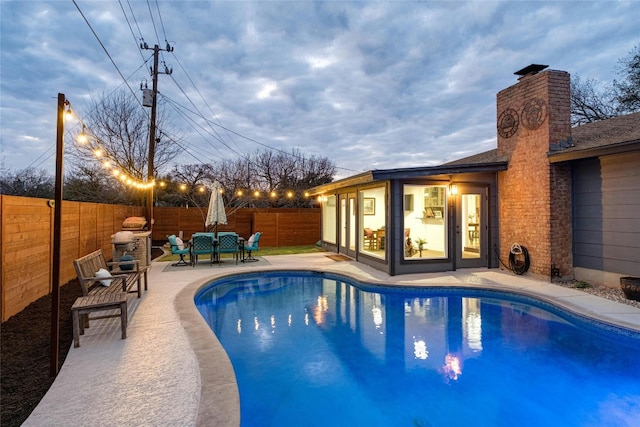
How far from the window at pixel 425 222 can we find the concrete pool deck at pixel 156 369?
256 cm

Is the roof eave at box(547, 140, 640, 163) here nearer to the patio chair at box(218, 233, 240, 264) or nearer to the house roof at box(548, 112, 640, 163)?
the house roof at box(548, 112, 640, 163)

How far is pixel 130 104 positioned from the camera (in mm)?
16453

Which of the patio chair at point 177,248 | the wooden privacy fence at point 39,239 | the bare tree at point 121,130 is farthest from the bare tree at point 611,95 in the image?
the wooden privacy fence at point 39,239

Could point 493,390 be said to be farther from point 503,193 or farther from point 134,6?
point 134,6

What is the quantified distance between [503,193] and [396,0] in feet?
18.8

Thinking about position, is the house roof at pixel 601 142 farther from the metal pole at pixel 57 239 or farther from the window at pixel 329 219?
the metal pole at pixel 57 239

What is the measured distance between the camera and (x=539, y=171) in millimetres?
7801

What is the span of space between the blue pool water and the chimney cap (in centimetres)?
546

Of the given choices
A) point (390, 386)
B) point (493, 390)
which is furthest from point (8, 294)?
point (493, 390)

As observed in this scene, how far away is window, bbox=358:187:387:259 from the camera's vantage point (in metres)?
9.30

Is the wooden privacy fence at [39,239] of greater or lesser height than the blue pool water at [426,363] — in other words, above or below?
above

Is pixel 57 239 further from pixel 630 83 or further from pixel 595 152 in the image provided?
pixel 630 83

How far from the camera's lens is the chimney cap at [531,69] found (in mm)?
8008

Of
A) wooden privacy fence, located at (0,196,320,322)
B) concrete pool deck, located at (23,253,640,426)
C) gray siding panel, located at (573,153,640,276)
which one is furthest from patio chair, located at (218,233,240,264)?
gray siding panel, located at (573,153,640,276)
